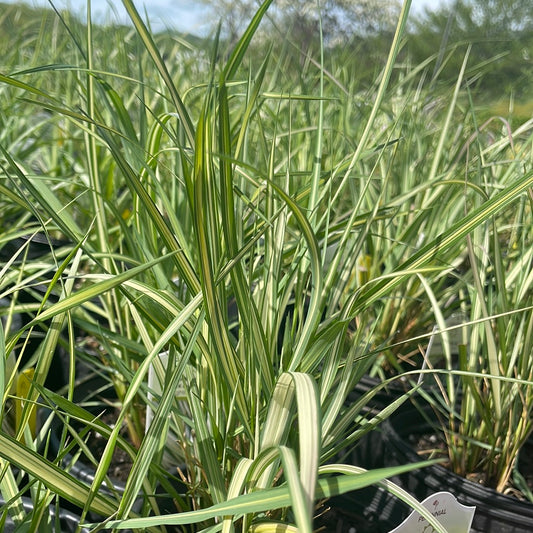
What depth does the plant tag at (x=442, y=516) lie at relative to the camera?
500mm

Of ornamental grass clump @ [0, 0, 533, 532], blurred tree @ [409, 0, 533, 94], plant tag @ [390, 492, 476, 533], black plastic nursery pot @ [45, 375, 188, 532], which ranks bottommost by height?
black plastic nursery pot @ [45, 375, 188, 532]

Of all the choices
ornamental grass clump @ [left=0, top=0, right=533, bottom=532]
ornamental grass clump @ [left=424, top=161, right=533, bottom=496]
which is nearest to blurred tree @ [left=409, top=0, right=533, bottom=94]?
ornamental grass clump @ [left=424, top=161, right=533, bottom=496]

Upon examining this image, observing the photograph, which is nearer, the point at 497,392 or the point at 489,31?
the point at 497,392

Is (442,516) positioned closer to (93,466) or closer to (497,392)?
(497,392)

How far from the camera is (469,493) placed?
0.68 meters

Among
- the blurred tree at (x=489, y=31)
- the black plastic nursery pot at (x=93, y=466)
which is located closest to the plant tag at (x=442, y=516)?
the black plastic nursery pot at (x=93, y=466)

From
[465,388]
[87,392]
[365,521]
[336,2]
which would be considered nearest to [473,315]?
[465,388]

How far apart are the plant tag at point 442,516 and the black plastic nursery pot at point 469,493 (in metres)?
0.11

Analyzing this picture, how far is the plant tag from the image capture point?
1.64 ft

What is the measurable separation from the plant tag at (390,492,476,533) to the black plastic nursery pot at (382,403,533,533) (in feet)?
0.35

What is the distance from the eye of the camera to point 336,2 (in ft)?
34.3

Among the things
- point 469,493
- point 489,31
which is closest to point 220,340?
point 469,493

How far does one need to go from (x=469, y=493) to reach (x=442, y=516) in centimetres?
16

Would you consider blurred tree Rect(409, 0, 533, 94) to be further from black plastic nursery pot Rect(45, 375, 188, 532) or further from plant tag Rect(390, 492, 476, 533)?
plant tag Rect(390, 492, 476, 533)
